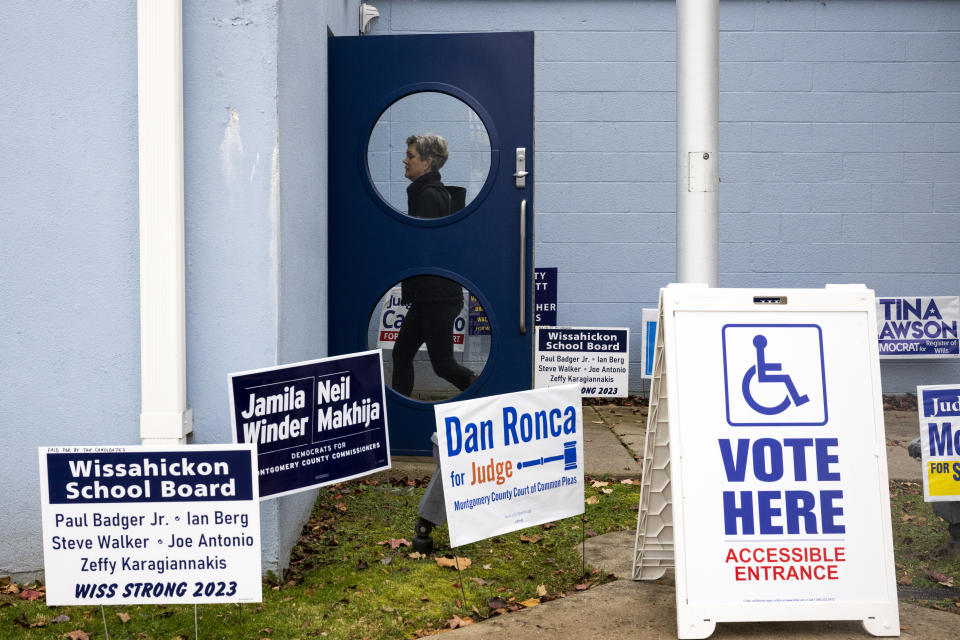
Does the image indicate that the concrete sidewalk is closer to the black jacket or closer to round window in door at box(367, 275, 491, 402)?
round window in door at box(367, 275, 491, 402)

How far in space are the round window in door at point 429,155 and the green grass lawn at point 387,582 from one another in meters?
1.80

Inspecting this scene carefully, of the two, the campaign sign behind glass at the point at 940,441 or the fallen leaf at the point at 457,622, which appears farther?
the campaign sign behind glass at the point at 940,441

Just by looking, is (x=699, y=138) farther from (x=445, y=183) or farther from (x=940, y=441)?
(x=445, y=183)

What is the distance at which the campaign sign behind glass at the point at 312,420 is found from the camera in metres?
3.74

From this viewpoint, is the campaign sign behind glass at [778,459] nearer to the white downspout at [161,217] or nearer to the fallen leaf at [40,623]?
the white downspout at [161,217]

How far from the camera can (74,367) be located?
3848 millimetres

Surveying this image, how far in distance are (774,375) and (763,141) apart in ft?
20.0

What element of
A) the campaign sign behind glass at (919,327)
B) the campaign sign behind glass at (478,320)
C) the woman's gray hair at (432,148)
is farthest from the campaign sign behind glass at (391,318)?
the campaign sign behind glass at (919,327)

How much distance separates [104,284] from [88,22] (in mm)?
1060

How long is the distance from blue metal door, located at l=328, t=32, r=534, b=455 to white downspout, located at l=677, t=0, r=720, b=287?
1.25 meters

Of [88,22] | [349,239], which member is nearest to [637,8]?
[349,239]

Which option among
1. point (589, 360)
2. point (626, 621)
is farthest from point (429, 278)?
point (626, 621)

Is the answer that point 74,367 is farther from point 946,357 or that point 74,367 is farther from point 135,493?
point 946,357

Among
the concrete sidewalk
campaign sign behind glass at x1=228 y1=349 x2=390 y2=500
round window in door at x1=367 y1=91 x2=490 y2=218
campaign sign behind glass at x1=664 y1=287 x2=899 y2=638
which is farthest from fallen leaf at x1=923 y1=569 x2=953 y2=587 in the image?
round window in door at x1=367 y1=91 x2=490 y2=218
